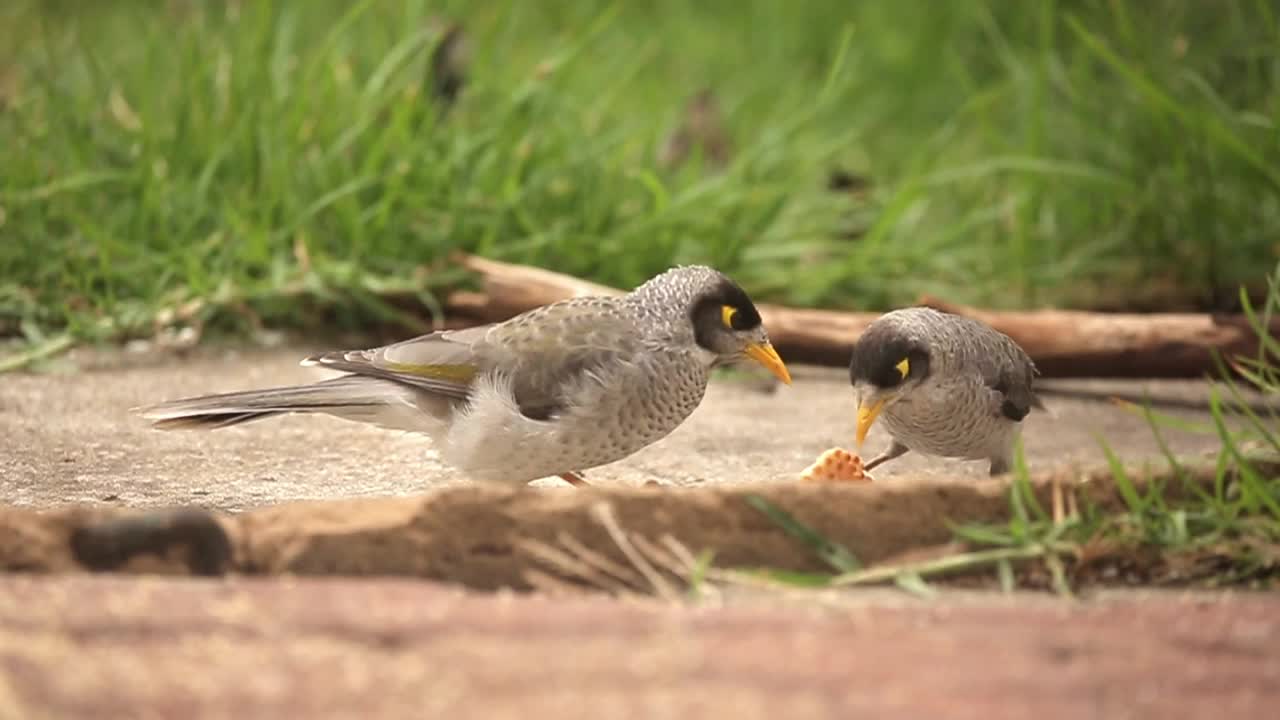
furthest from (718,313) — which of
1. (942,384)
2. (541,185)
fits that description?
(541,185)

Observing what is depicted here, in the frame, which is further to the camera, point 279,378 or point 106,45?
point 106,45

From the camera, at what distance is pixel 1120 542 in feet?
9.53

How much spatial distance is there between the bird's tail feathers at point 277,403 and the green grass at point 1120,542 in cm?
121

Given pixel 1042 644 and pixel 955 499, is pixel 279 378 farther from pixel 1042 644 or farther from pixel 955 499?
pixel 1042 644

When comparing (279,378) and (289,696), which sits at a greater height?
(289,696)

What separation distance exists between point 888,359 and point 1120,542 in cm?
80

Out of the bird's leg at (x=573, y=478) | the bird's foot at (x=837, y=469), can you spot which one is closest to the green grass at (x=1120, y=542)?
the bird's foot at (x=837, y=469)

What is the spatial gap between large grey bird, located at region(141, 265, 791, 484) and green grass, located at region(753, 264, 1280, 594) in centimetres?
81

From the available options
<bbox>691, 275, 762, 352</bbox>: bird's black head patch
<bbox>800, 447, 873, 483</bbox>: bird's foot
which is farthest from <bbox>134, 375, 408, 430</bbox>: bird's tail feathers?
<bbox>800, 447, 873, 483</bbox>: bird's foot

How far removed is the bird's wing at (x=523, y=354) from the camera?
364 centimetres

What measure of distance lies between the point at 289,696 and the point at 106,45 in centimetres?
647

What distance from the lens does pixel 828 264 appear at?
5.86 m

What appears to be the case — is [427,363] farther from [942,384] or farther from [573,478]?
[942,384]

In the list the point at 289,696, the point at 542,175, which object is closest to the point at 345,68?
the point at 542,175
